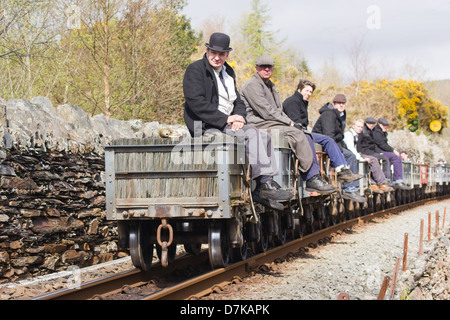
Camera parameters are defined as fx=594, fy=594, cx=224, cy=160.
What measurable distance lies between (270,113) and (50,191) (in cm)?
→ 341

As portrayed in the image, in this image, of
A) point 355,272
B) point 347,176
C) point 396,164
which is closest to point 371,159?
point 396,164

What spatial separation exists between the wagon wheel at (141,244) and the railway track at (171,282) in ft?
0.62

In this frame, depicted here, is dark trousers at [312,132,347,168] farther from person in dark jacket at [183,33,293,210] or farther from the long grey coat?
person in dark jacket at [183,33,293,210]

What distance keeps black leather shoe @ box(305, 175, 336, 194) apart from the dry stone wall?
3351mm

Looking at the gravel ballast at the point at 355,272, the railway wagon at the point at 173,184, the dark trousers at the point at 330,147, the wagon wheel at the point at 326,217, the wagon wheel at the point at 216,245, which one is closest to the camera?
the railway wagon at the point at 173,184

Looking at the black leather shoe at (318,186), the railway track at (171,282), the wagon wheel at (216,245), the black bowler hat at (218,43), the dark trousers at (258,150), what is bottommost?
the railway track at (171,282)

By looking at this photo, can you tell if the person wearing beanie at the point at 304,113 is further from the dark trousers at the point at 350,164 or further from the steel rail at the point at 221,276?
the dark trousers at the point at 350,164

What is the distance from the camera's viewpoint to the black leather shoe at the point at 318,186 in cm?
973

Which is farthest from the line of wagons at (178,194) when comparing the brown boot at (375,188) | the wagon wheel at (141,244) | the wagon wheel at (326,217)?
the brown boot at (375,188)

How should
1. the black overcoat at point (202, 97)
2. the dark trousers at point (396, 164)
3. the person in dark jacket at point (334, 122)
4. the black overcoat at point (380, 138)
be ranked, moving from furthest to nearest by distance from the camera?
the dark trousers at point (396, 164)
the black overcoat at point (380, 138)
the person in dark jacket at point (334, 122)
the black overcoat at point (202, 97)

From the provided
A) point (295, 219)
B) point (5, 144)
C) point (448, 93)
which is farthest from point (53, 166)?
point (448, 93)

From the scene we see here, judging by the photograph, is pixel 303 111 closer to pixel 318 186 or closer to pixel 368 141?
pixel 318 186
